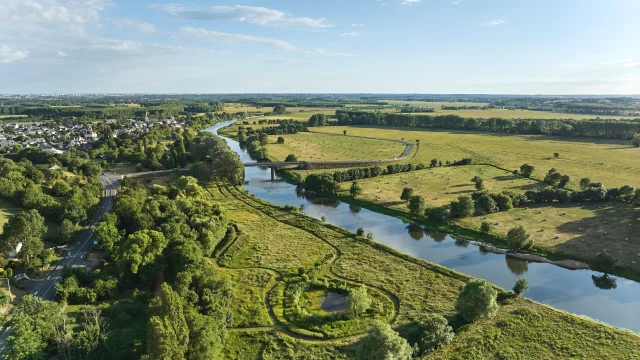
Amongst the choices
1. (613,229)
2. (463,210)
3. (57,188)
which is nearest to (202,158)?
(57,188)

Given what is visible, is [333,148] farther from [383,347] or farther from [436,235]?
[383,347]

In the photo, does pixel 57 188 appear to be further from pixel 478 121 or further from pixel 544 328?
pixel 478 121

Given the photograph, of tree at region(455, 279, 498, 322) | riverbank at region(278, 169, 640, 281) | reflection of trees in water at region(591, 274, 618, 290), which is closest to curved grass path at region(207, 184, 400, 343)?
tree at region(455, 279, 498, 322)

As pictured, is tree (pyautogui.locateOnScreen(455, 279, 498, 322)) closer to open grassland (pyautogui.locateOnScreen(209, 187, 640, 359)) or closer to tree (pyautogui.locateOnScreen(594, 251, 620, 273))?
open grassland (pyautogui.locateOnScreen(209, 187, 640, 359))

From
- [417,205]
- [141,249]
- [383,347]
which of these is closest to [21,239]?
[141,249]

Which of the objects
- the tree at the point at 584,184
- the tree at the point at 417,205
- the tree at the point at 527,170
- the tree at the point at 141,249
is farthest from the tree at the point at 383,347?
the tree at the point at 527,170

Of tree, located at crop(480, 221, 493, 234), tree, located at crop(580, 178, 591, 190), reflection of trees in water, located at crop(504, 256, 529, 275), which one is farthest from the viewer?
tree, located at crop(580, 178, 591, 190)
